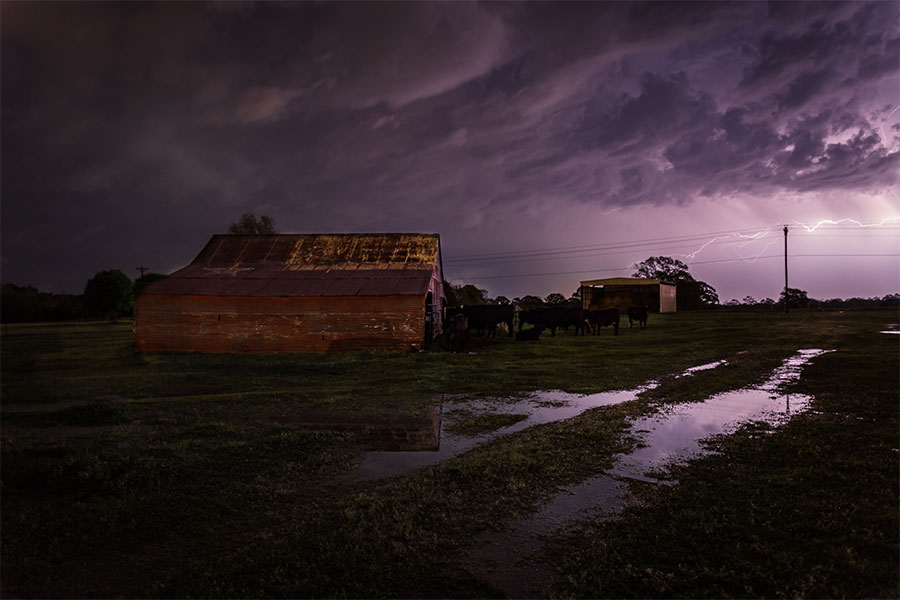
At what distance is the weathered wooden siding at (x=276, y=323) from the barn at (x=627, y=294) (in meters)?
40.1

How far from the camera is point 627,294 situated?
60.3 meters

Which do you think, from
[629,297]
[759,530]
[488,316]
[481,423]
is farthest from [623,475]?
[629,297]

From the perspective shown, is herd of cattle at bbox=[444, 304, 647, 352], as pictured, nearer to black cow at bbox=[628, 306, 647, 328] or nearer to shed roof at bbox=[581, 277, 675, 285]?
black cow at bbox=[628, 306, 647, 328]

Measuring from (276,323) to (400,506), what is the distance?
72.1ft

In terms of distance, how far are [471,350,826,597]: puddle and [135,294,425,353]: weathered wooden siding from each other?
16413mm

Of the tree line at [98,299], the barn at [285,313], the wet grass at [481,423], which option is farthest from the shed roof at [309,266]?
the tree line at [98,299]

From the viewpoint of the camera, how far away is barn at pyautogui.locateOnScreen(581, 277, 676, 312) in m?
58.9

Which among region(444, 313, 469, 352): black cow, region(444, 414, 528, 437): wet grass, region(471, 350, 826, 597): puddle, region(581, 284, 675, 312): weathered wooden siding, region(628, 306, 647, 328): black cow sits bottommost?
region(444, 414, 528, 437): wet grass

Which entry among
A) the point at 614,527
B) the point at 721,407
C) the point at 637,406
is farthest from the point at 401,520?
the point at 721,407

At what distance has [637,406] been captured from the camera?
10164 mm

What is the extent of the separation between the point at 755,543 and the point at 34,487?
8.30 m

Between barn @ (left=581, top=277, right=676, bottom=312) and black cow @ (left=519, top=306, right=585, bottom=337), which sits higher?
barn @ (left=581, top=277, right=676, bottom=312)

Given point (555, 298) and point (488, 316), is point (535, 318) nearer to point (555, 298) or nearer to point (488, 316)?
point (488, 316)

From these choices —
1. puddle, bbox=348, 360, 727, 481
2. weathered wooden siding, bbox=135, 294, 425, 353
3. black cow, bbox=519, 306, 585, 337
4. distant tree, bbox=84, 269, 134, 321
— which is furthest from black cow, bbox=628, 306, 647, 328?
distant tree, bbox=84, 269, 134, 321
